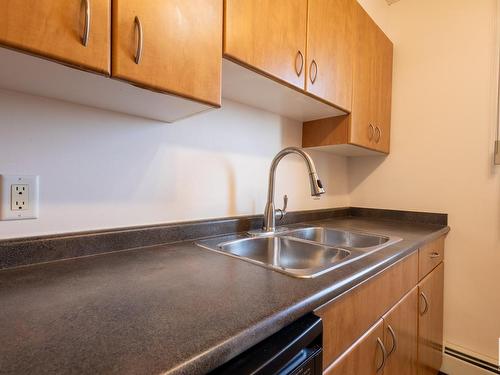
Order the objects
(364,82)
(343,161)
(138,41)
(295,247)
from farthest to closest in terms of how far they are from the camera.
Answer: (343,161) < (364,82) < (295,247) < (138,41)

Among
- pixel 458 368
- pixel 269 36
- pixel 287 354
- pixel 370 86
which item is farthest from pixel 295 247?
pixel 458 368

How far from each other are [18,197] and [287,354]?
77 centimetres

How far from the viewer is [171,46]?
2.18ft

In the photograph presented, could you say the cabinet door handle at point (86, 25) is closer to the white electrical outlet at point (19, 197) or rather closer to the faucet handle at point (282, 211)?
the white electrical outlet at point (19, 197)

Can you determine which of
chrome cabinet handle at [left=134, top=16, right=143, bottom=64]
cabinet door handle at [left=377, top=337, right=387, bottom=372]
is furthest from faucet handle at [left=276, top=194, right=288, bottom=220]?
chrome cabinet handle at [left=134, top=16, right=143, bottom=64]

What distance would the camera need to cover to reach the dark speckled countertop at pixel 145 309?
36 cm

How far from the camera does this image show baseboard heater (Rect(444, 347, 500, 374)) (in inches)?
57.1

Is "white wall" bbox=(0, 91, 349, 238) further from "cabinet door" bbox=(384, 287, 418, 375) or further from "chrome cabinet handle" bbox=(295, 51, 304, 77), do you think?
"cabinet door" bbox=(384, 287, 418, 375)

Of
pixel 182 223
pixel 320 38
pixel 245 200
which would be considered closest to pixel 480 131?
pixel 320 38

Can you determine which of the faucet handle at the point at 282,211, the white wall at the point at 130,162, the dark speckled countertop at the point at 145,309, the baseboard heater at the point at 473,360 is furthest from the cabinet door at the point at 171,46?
the baseboard heater at the point at 473,360

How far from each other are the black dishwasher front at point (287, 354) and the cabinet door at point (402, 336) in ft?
1.58

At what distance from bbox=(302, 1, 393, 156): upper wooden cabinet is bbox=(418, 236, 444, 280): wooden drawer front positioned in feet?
2.05

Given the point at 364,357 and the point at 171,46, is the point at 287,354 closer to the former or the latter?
the point at 364,357

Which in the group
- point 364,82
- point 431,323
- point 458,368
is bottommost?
point 458,368
